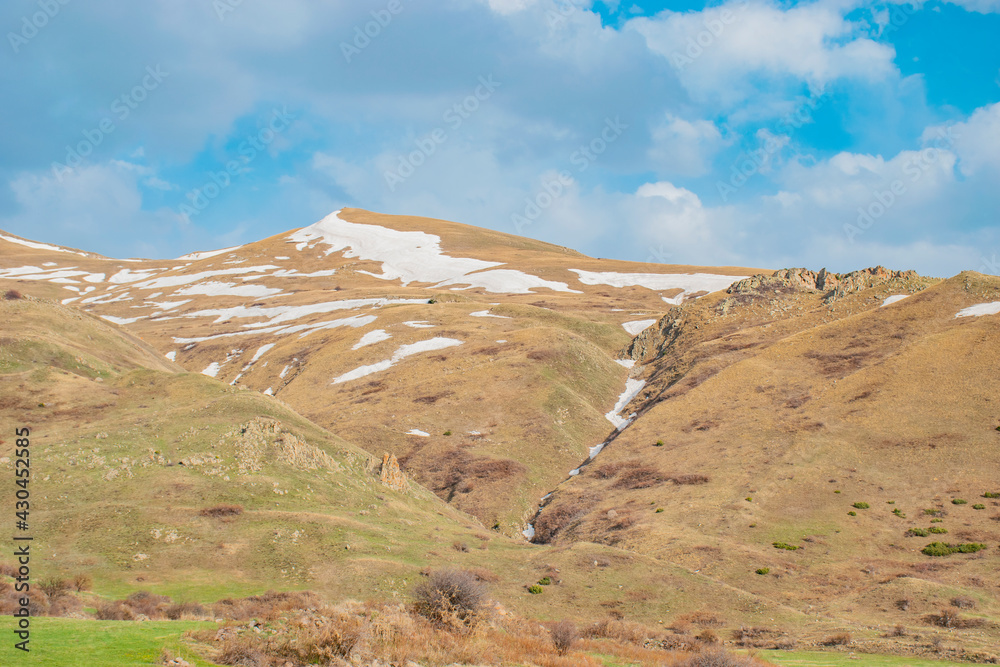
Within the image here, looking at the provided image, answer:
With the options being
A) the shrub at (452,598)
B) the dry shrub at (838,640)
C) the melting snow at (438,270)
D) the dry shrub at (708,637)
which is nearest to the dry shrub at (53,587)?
the shrub at (452,598)

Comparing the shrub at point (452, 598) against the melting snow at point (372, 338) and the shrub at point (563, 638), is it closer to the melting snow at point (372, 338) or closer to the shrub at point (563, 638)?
the shrub at point (563, 638)

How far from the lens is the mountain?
30.8 meters

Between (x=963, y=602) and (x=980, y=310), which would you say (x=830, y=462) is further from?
(x=980, y=310)

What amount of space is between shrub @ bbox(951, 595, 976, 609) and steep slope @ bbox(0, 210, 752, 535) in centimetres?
2760

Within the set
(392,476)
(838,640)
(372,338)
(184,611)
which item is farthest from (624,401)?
(184,611)

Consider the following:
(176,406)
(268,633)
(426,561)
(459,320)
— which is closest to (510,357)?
(459,320)

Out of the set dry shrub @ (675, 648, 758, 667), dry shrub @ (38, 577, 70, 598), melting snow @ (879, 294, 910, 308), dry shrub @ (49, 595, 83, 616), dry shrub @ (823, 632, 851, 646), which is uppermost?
melting snow @ (879, 294, 910, 308)

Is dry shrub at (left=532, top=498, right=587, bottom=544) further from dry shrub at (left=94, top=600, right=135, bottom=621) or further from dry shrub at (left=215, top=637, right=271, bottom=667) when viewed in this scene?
dry shrub at (left=215, top=637, right=271, bottom=667)

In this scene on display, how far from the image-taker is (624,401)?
247ft

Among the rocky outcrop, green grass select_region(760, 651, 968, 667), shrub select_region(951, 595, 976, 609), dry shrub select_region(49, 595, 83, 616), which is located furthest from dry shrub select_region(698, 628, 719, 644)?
the rocky outcrop

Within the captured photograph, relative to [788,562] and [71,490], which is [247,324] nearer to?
[71,490]

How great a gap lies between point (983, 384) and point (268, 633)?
187 feet

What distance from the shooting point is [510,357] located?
254ft

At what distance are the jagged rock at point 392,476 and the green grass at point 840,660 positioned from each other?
25.3 metres
